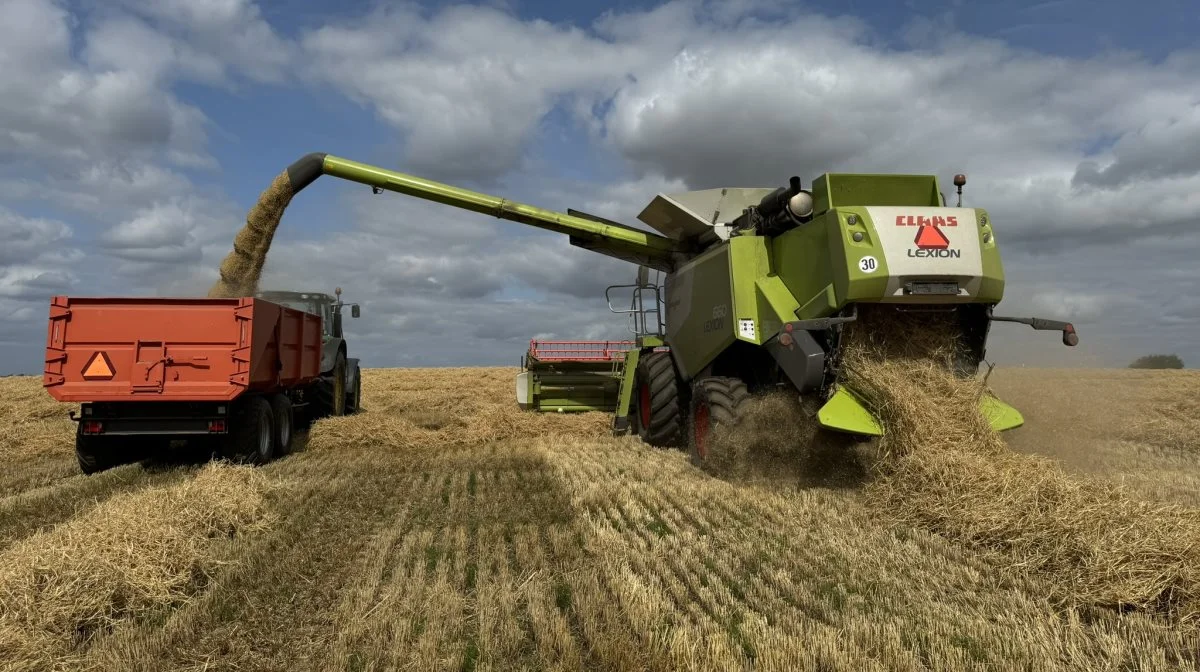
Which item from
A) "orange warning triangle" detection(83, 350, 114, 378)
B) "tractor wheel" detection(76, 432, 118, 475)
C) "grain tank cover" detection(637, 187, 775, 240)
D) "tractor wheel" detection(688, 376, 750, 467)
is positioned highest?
"grain tank cover" detection(637, 187, 775, 240)

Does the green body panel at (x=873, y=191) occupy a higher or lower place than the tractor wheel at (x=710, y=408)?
higher

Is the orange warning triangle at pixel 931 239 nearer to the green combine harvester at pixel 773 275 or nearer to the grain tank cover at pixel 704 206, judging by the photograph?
the green combine harvester at pixel 773 275

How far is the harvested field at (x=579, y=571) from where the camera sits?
2791 millimetres

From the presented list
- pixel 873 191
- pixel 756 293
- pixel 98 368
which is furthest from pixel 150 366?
pixel 873 191

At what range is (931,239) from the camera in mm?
5680

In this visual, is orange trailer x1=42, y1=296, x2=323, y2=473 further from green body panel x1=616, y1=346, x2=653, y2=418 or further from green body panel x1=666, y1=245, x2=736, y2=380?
green body panel x1=616, y1=346, x2=653, y2=418

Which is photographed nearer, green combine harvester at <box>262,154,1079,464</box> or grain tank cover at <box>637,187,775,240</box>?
green combine harvester at <box>262,154,1079,464</box>

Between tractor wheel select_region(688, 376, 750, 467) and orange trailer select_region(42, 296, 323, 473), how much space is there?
14.2ft

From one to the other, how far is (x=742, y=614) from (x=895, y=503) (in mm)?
2290

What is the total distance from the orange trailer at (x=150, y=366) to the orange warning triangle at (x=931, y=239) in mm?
6071

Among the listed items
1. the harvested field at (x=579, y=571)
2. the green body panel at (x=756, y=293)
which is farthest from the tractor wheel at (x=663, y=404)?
the green body panel at (x=756, y=293)

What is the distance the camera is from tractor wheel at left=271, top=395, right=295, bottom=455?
8492 mm

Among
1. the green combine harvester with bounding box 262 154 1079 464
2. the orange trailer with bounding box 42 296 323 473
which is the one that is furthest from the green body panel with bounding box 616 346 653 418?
the orange trailer with bounding box 42 296 323 473

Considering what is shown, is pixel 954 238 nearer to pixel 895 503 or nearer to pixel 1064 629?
pixel 895 503
